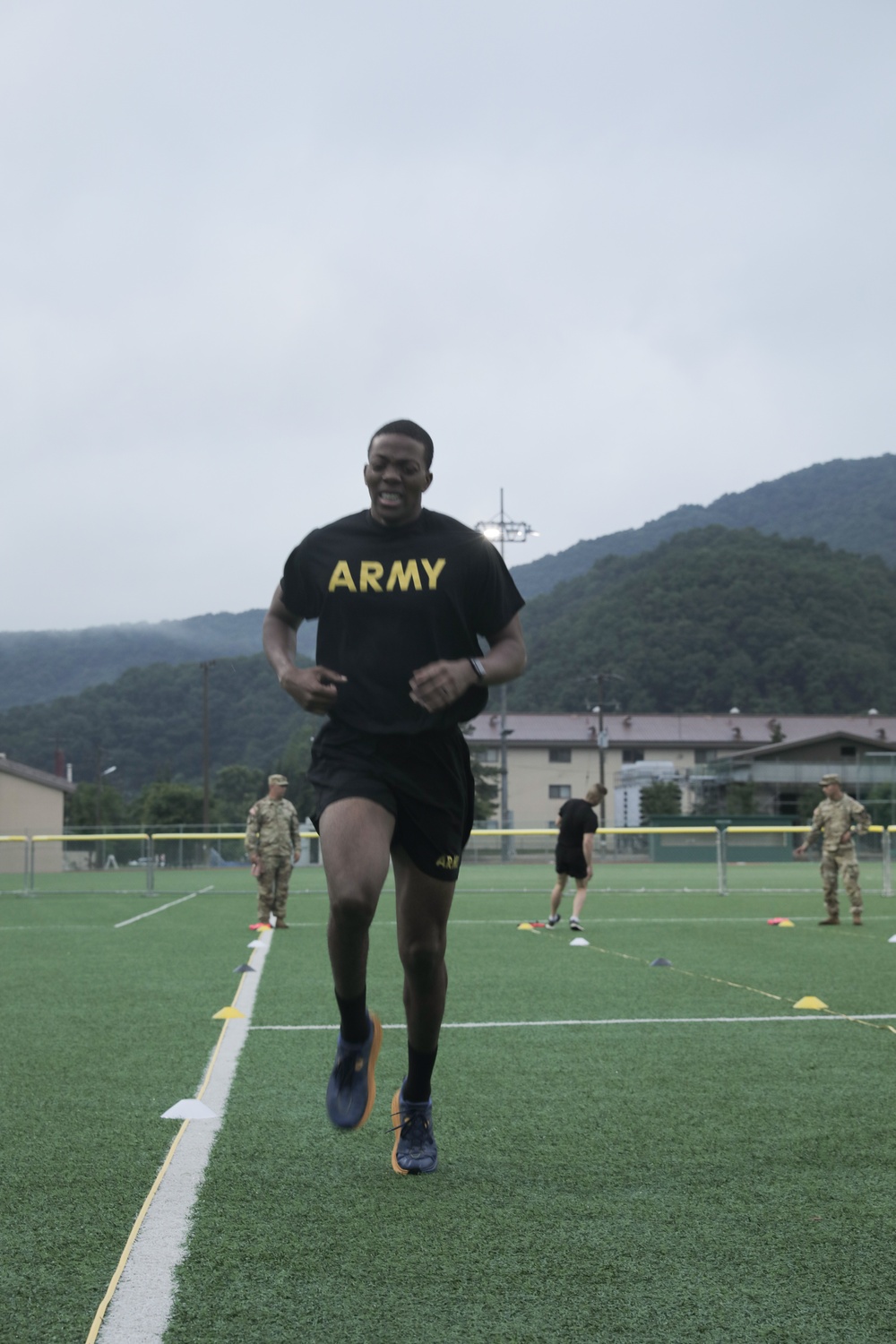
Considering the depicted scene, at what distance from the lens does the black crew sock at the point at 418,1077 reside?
14.2ft

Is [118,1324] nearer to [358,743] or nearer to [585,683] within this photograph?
[358,743]

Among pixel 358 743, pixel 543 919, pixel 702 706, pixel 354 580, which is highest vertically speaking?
pixel 702 706

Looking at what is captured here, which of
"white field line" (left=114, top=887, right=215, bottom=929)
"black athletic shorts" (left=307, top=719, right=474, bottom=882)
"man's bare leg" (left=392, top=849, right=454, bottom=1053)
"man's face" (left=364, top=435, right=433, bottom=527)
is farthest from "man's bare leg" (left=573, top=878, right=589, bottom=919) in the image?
"man's face" (left=364, top=435, right=433, bottom=527)

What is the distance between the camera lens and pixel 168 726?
13312 centimetres

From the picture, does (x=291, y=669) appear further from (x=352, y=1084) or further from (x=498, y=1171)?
(x=498, y=1171)

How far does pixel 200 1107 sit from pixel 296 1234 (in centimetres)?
179

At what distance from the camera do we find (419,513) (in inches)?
170

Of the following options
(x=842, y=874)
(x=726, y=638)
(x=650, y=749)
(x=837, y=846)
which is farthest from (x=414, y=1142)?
(x=726, y=638)

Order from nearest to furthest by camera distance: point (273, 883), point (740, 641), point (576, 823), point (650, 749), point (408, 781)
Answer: point (408, 781)
point (576, 823)
point (273, 883)
point (650, 749)
point (740, 641)

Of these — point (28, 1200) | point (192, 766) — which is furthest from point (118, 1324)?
point (192, 766)

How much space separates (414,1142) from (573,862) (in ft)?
42.7

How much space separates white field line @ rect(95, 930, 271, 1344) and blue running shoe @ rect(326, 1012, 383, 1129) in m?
0.48

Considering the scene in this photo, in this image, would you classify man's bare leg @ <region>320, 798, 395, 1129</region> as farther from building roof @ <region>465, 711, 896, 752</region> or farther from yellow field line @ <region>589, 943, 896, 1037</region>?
building roof @ <region>465, 711, 896, 752</region>

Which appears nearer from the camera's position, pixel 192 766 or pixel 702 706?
pixel 702 706
